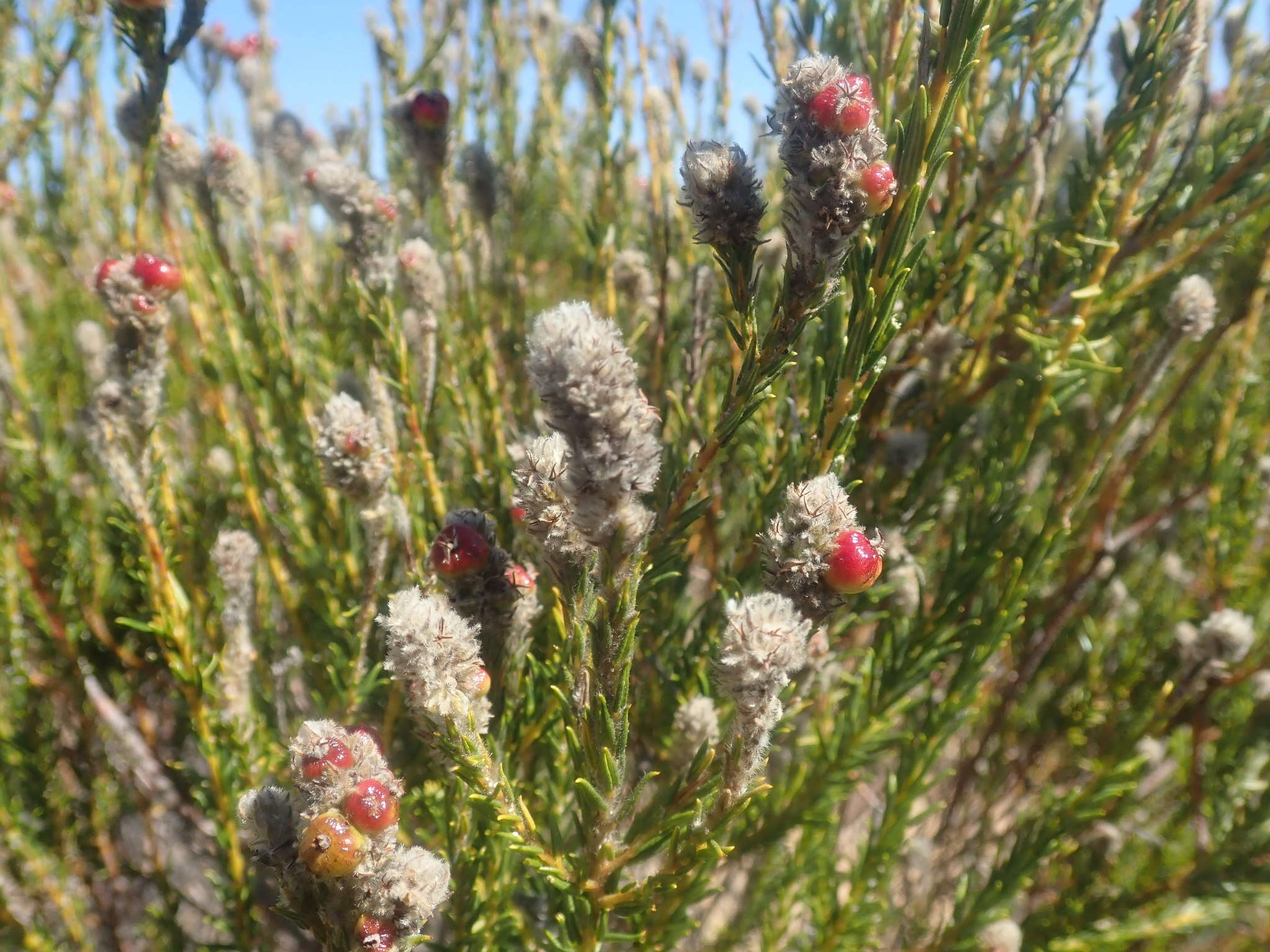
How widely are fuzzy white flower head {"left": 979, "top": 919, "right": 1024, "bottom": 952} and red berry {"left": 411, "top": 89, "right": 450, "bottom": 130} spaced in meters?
1.50

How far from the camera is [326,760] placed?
66 cm

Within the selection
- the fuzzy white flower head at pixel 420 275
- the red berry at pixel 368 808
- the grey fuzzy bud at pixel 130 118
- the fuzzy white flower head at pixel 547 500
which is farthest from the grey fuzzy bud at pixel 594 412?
the grey fuzzy bud at pixel 130 118

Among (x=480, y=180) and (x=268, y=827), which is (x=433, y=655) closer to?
(x=268, y=827)

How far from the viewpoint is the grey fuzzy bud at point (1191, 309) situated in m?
1.11

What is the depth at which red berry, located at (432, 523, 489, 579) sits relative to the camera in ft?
2.45

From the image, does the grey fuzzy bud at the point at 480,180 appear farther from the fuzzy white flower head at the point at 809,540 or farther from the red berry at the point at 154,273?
the fuzzy white flower head at the point at 809,540

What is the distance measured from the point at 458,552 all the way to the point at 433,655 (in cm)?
13

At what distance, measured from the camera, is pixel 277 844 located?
2.31 ft

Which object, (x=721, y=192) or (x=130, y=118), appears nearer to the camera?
(x=721, y=192)

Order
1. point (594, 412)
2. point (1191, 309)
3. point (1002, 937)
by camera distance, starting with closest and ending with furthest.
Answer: point (594, 412) → point (1191, 309) → point (1002, 937)

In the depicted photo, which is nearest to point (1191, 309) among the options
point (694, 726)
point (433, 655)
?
point (694, 726)

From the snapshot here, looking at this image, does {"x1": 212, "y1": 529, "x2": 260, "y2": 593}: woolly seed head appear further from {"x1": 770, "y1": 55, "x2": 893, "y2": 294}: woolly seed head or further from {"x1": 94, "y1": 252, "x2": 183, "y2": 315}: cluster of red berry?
{"x1": 770, "y1": 55, "x2": 893, "y2": 294}: woolly seed head

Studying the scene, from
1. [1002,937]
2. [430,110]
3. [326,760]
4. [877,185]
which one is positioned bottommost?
[1002,937]

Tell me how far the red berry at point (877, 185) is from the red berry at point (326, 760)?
0.60 m
